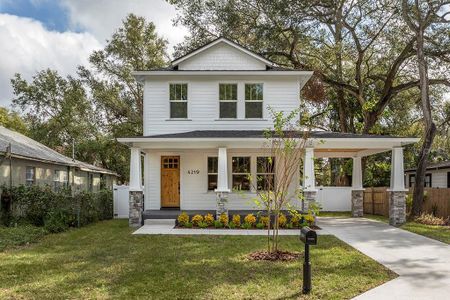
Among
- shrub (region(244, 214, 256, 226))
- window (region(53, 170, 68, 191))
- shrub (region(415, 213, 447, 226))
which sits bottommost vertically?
shrub (region(415, 213, 447, 226))

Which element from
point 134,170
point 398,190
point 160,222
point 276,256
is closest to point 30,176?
point 134,170

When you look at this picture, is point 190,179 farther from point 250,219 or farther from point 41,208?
point 41,208

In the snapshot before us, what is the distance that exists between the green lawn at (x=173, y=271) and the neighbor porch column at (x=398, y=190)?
4897 mm

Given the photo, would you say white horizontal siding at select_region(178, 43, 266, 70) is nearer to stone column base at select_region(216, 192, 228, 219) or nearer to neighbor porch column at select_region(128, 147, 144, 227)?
neighbor porch column at select_region(128, 147, 144, 227)

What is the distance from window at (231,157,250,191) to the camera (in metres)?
16.5

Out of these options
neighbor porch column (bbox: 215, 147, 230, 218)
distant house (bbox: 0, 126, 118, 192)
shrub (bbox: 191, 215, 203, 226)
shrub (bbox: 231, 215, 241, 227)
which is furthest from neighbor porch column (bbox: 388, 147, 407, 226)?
distant house (bbox: 0, 126, 118, 192)

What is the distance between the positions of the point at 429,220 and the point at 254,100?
26.9 feet

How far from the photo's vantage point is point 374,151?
1645 centimetres

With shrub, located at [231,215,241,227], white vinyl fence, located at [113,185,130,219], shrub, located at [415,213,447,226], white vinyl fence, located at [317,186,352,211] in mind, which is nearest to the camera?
shrub, located at [231,215,241,227]

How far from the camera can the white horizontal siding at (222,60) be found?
16.8 meters

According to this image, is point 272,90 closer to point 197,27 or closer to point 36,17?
point 197,27

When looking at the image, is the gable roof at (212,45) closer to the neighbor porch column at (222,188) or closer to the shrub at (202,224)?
the neighbor porch column at (222,188)

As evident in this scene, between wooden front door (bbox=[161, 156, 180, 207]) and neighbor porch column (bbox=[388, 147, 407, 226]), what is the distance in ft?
27.1

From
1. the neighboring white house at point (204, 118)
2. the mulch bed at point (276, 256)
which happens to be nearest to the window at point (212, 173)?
the neighboring white house at point (204, 118)
